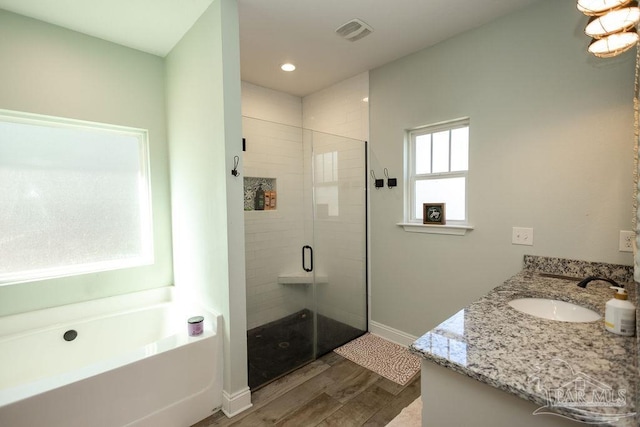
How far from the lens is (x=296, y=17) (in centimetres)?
207

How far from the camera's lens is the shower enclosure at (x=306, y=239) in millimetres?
2656

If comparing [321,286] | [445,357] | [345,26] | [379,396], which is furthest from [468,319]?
[345,26]

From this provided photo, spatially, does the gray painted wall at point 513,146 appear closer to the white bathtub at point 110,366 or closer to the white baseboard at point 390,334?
the white baseboard at point 390,334

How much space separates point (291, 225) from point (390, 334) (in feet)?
4.83

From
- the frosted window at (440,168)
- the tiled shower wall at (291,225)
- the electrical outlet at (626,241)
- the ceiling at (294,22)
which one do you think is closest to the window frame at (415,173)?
the frosted window at (440,168)

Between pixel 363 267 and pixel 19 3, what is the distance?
331 centimetres

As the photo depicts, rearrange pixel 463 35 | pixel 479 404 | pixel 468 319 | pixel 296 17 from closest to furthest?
pixel 479 404, pixel 468 319, pixel 296 17, pixel 463 35

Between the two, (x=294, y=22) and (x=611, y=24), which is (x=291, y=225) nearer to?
(x=294, y=22)

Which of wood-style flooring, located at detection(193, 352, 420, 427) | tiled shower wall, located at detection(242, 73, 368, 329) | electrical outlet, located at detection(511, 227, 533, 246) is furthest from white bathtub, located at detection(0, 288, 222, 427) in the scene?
electrical outlet, located at detection(511, 227, 533, 246)

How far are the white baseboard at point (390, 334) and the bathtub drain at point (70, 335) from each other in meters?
2.53

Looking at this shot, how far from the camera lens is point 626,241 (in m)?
1.66

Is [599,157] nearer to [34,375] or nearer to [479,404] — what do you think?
[479,404]

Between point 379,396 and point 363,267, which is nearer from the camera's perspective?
point 379,396

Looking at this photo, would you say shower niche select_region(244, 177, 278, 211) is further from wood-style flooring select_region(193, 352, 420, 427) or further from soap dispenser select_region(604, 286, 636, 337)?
soap dispenser select_region(604, 286, 636, 337)
